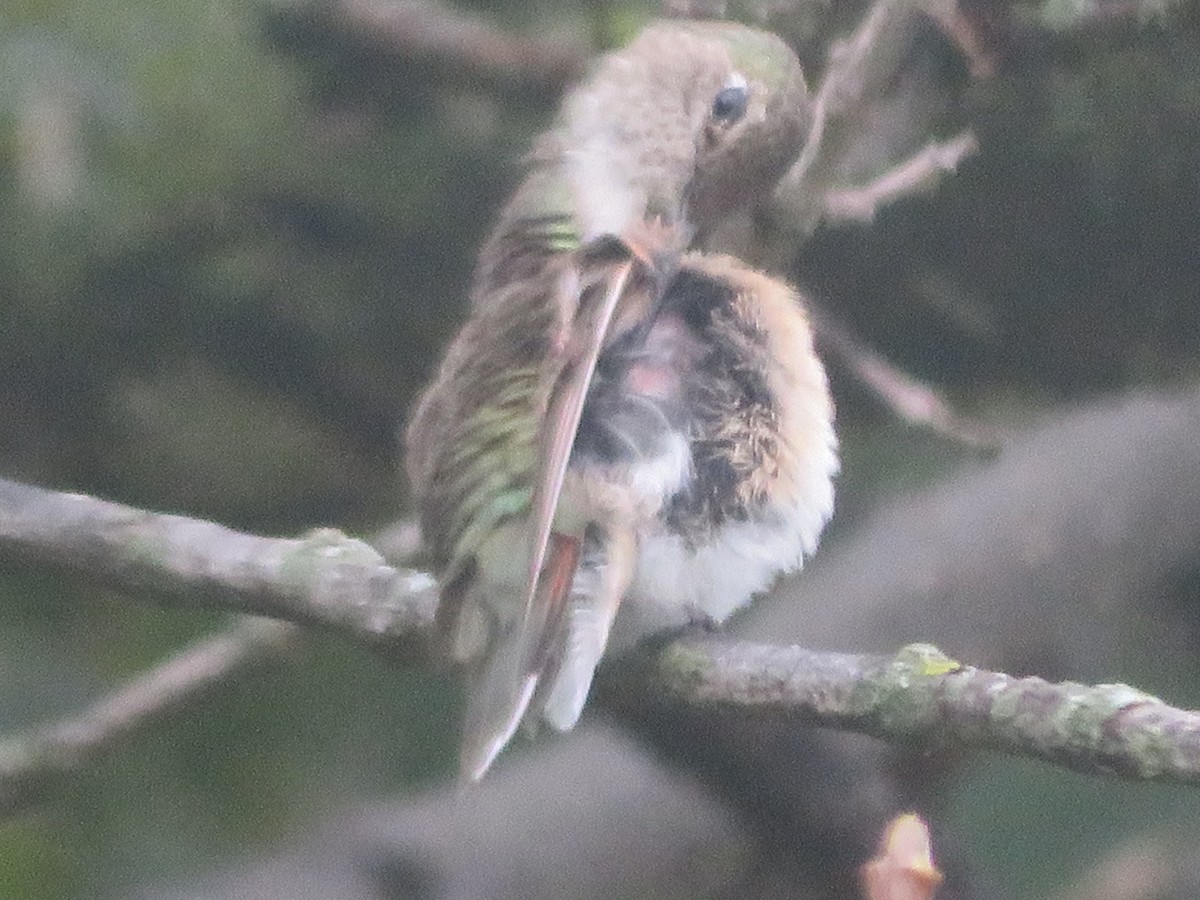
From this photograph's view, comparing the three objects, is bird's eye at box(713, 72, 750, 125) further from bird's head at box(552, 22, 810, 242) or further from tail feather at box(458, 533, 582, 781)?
tail feather at box(458, 533, 582, 781)

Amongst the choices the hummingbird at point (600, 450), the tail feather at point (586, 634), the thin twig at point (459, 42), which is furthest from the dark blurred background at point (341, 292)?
the tail feather at point (586, 634)

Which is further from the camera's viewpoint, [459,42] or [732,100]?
[459,42]

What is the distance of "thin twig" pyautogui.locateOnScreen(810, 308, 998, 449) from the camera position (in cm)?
200

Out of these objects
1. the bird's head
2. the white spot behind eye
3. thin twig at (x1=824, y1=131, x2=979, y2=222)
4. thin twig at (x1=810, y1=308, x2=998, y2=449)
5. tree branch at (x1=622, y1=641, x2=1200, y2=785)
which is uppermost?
tree branch at (x1=622, y1=641, x2=1200, y2=785)

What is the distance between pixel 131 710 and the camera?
6.10 ft

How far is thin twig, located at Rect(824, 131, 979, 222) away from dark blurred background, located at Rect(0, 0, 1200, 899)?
0.09 feet

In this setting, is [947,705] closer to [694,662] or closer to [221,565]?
[694,662]

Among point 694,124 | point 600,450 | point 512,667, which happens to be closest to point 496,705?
point 512,667

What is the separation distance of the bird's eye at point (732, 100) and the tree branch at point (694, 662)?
52cm

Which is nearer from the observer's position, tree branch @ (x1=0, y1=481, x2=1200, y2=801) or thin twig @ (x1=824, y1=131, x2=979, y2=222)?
tree branch @ (x1=0, y1=481, x2=1200, y2=801)

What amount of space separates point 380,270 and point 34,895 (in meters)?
0.75

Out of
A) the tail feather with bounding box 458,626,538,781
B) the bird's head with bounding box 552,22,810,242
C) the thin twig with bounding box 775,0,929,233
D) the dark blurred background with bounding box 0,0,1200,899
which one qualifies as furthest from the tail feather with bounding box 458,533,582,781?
the dark blurred background with bounding box 0,0,1200,899

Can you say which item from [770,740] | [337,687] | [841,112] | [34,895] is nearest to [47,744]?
[34,895]

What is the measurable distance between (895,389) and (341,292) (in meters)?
0.67
